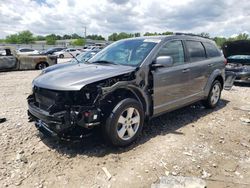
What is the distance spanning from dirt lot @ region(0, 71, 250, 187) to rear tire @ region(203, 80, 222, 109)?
38.4 inches

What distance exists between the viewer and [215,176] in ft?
11.1

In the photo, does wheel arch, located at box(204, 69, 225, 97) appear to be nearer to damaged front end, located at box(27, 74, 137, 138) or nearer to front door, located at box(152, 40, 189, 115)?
front door, located at box(152, 40, 189, 115)

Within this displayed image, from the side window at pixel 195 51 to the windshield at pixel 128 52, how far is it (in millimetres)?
1075

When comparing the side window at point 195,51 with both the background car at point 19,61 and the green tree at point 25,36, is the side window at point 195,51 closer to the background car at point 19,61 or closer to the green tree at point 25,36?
the background car at point 19,61

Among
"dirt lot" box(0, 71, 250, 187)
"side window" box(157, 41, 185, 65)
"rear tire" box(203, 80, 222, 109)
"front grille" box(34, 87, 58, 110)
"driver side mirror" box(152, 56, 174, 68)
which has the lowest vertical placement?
"dirt lot" box(0, 71, 250, 187)

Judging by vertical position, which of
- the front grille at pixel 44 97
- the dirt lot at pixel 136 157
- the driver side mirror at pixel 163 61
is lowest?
the dirt lot at pixel 136 157

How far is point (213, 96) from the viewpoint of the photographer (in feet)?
21.2

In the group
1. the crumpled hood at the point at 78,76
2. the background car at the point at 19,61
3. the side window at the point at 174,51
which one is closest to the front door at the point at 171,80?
the side window at the point at 174,51

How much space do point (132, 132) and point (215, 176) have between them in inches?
54.3

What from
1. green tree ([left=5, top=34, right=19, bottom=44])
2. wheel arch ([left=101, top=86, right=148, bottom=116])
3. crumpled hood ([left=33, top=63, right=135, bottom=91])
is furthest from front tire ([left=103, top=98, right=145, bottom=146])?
green tree ([left=5, top=34, right=19, bottom=44])

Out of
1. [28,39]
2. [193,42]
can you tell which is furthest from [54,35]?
[193,42]

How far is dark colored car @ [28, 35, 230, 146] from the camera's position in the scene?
3.62 meters

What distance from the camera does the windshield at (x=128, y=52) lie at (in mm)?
4486

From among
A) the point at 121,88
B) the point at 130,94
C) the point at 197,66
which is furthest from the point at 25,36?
the point at 121,88
